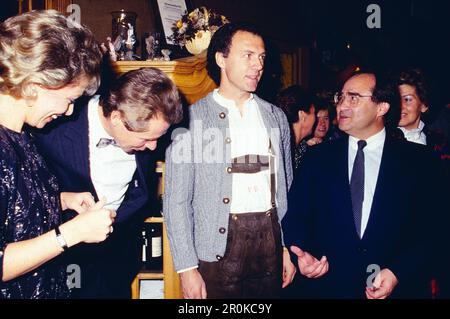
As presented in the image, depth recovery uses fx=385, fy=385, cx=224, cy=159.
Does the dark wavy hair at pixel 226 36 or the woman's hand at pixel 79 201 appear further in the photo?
the dark wavy hair at pixel 226 36

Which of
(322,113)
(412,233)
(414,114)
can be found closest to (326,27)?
(322,113)

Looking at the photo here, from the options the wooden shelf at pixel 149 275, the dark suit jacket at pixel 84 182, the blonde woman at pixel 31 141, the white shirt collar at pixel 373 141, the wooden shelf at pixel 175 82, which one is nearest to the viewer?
the blonde woman at pixel 31 141

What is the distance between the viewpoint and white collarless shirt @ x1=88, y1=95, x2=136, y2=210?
1.95 meters

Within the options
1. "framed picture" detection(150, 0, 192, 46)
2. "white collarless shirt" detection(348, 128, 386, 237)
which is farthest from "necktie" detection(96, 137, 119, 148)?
"framed picture" detection(150, 0, 192, 46)

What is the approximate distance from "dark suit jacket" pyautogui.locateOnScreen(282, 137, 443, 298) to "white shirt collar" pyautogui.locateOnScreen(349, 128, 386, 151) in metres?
0.05

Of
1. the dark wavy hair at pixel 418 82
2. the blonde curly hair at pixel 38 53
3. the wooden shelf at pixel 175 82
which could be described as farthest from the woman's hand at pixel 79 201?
the dark wavy hair at pixel 418 82

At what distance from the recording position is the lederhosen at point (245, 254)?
2193mm

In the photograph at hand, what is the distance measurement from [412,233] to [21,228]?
1759mm

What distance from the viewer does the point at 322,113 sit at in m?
4.34

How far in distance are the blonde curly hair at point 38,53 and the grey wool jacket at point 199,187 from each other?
0.93 metres

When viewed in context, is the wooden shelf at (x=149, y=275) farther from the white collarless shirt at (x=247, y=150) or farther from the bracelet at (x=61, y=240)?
the bracelet at (x=61, y=240)

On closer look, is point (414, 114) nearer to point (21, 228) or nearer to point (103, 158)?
point (103, 158)

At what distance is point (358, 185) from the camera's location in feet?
6.58

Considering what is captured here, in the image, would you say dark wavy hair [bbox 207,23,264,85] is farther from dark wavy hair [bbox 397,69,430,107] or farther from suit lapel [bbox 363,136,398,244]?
Answer: dark wavy hair [bbox 397,69,430,107]
